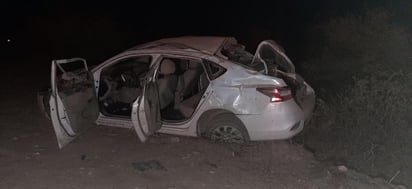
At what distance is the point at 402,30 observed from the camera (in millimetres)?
9359

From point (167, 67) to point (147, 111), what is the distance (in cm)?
95

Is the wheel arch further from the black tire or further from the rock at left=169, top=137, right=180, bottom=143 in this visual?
the rock at left=169, top=137, right=180, bottom=143

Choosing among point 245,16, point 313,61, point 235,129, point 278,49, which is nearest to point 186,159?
point 235,129

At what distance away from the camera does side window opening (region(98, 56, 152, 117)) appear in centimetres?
680

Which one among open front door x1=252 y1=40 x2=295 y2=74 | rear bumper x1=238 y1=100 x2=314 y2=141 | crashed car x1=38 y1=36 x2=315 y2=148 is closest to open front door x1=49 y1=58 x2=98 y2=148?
crashed car x1=38 y1=36 x2=315 y2=148

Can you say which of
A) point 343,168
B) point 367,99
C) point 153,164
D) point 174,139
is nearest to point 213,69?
point 174,139

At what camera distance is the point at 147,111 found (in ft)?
19.7

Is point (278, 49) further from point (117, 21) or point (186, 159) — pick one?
point (117, 21)

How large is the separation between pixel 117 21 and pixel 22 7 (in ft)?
15.0

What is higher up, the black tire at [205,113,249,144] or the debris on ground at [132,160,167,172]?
the black tire at [205,113,249,144]

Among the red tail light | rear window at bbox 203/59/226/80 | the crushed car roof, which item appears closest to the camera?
the red tail light

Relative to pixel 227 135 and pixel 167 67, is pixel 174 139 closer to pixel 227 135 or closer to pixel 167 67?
pixel 227 135

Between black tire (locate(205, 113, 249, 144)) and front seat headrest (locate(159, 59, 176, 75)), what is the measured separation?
40.1 inches

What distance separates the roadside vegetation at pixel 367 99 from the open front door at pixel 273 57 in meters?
0.90
